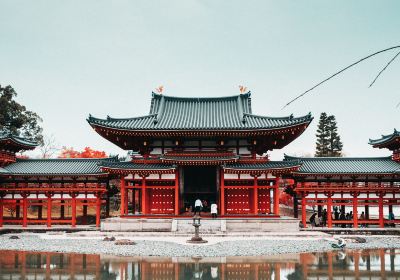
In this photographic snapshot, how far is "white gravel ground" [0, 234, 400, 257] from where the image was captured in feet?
66.8

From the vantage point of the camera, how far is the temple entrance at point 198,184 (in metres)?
33.0

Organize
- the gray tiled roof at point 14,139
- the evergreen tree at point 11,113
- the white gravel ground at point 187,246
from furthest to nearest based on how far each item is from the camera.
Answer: the evergreen tree at point 11,113 → the gray tiled roof at point 14,139 → the white gravel ground at point 187,246

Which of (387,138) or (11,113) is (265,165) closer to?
→ (387,138)

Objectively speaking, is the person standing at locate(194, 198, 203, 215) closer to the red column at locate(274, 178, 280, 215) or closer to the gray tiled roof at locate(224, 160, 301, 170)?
the gray tiled roof at locate(224, 160, 301, 170)

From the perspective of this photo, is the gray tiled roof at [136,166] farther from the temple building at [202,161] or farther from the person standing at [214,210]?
the person standing at [214,210]

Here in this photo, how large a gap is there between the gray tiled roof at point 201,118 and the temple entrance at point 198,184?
12.6ft

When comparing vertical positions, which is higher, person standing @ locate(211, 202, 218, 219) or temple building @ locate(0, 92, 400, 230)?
temple building @ locate(0, 92, 400, 230)

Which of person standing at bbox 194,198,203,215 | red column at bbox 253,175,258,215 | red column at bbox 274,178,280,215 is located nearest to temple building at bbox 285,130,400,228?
red column at bbox 274,178,280,215

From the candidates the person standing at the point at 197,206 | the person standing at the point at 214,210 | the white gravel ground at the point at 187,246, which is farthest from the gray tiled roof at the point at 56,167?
the person standing at the point at 214,210

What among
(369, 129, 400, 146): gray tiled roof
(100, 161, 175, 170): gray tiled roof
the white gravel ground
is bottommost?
the white gravel ground

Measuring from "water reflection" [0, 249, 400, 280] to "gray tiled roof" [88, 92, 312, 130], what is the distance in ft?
42.5

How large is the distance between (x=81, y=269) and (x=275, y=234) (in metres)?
15.3

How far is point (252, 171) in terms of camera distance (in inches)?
1168

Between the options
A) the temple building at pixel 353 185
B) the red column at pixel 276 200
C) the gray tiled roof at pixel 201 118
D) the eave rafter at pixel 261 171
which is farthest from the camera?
the gray tiled roof at pixel 201 118
